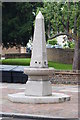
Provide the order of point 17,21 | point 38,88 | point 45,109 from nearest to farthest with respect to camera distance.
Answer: point 45,109 → point 38,88 → point 17,21

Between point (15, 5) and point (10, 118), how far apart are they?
23.6 m

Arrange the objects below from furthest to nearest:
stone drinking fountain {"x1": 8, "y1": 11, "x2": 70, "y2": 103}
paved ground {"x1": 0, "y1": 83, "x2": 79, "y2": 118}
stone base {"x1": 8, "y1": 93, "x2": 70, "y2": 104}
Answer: stone drinking fountain {"x1": 8, "y1": 11, "x2": 70, "y2": 103} → stone base {"x1": 8, "y1": 93, "x2": 70, "y2": 104} → paved ground {"x1": 0, "y1": 83, "x2": 79, "y2": 118}

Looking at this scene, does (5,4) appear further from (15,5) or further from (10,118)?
(10,118)

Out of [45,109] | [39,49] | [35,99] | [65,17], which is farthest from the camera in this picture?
[65,17]

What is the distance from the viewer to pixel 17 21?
32.9 meters

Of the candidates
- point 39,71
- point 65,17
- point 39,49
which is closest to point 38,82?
point 39,71

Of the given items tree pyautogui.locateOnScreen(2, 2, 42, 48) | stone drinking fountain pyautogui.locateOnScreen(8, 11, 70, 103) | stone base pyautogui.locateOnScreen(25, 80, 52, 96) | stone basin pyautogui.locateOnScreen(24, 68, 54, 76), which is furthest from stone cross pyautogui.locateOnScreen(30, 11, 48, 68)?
tree pyautogui.locateOnScreen(2, 2, 42, 48)

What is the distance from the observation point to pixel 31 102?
13.0 metres

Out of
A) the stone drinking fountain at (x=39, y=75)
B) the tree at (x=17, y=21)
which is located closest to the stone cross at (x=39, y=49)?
the stone drinking fountain at (x=39, y=75)

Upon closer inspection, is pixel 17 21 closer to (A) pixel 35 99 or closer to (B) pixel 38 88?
(B) pixel 38 88

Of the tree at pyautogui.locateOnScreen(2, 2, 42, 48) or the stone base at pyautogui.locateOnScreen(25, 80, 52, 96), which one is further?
the tree at pyautogui.locateOnScreen(2, 2, 42, 48)

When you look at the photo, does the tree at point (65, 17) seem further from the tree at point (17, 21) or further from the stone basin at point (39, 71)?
the tree at point (17, 21)

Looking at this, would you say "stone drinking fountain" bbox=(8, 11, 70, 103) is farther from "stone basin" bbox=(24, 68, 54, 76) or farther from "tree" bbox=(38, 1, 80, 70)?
"tree" bbox=(38, 1, 80, 70)

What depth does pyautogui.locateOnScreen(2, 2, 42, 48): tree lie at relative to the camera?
105 feet
